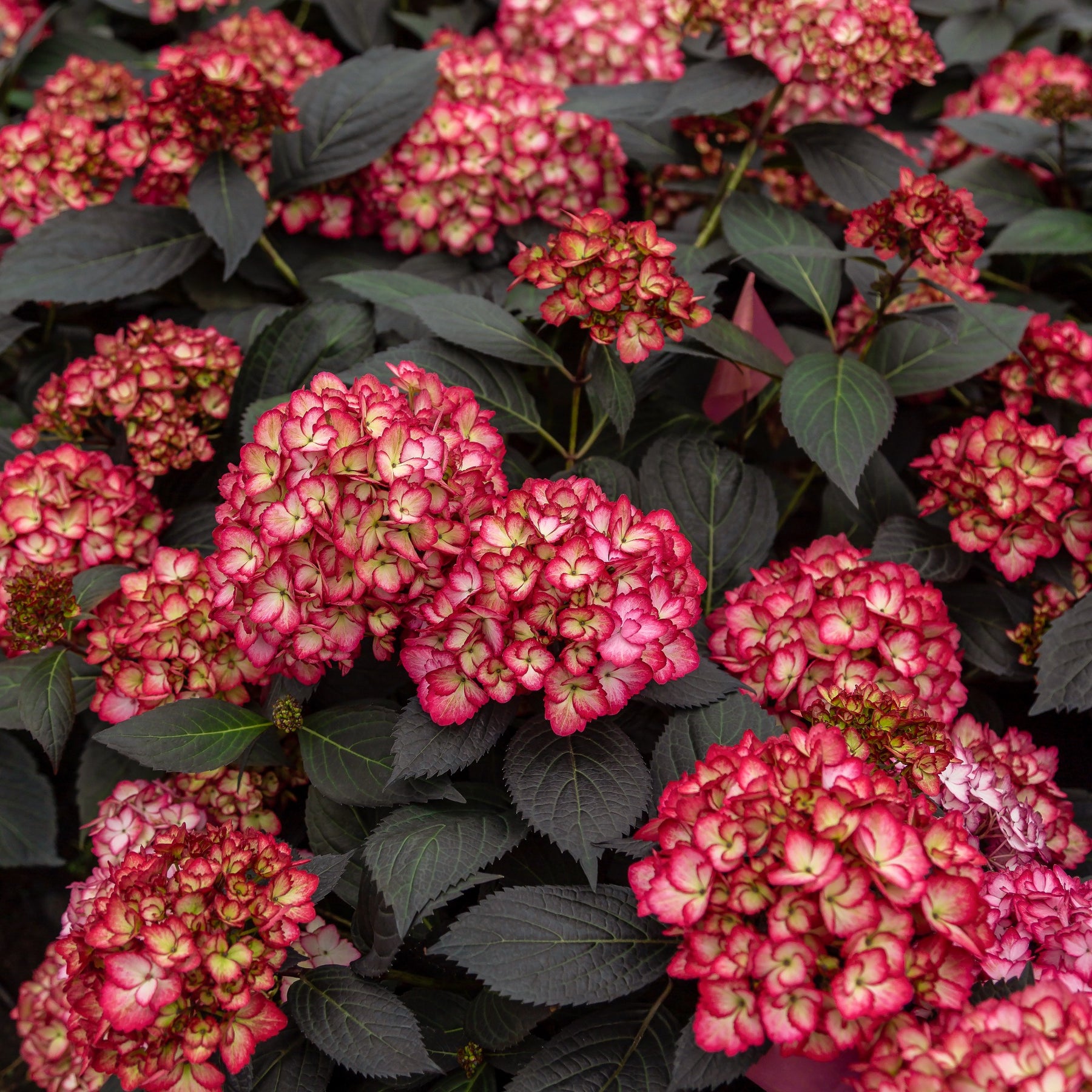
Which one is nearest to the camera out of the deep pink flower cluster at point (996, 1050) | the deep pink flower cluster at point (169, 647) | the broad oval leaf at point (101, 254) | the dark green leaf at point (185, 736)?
the deep pink flower cluster at point (996, 1050)

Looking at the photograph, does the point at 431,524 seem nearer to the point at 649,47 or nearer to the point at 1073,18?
the point at 649,47

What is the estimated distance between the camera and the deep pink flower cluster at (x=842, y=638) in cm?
117

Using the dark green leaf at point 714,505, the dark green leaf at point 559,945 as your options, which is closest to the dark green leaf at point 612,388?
the dark green leaf at point 714,505

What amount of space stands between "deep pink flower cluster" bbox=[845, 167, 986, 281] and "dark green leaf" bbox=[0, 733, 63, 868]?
1577 mm

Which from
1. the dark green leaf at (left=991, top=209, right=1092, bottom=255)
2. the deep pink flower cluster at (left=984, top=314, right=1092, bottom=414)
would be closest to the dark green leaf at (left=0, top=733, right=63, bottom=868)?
the deep pink flower cluster at (left=984, top=314, right=1092, bottom=414)

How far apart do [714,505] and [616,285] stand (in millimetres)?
403

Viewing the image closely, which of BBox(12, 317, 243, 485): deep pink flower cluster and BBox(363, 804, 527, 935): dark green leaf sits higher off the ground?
BBox(12, 317, 243, 485): deep pink flower cluster

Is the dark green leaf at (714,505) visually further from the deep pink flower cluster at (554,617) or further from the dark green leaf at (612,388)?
the deep pink flower cluster at (554,617)

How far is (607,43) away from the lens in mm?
2055

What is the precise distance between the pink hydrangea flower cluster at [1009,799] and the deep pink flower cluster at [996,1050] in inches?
10.3

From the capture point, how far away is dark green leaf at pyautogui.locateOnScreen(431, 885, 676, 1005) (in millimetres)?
953

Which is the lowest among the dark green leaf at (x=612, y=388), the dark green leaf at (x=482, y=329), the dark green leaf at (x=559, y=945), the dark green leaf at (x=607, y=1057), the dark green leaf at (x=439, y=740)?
the dark green leaf at (x=607, y=1057)

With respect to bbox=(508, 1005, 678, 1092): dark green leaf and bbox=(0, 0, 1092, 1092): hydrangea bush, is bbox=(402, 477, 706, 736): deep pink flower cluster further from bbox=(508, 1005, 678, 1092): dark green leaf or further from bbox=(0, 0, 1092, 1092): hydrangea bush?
bbox=(508, 1005, 678, 1092): dark green leaf

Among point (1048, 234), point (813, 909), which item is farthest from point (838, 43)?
point (813, 909)
